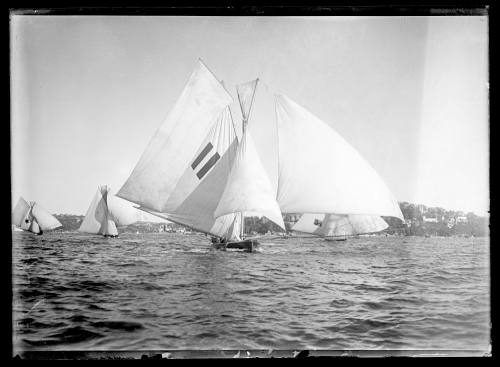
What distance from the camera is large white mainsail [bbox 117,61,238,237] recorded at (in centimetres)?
356

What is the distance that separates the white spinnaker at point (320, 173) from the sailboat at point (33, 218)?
1869 mm

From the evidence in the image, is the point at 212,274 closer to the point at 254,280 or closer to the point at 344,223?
the point at 254,280

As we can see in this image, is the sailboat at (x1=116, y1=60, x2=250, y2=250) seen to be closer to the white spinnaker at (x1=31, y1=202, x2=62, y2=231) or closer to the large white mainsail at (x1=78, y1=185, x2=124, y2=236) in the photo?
the large white mainsail at (x1=78, y1=185, x2=124, y2=236)

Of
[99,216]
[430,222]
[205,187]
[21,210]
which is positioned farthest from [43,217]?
[430,222]

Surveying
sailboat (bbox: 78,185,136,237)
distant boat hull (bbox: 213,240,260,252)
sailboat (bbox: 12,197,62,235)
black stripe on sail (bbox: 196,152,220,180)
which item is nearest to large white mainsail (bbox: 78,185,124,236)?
sailboat (bbox: 78,185,136,237)

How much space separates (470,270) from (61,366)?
10.7ft

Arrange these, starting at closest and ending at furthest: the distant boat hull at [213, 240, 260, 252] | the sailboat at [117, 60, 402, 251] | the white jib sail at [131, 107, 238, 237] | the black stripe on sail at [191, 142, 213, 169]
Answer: the sailboat at [117, 60, 402, 251] < the white jib sail at [131, 107, 238, 237] < the distant boat hull at [213, 240, 260, 252] < the black stripe on sail at [191, 142, 213, 169]

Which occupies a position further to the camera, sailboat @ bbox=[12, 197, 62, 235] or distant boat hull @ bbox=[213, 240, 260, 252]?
distant boat hull @ bbox=[213, 240, 260, 252]

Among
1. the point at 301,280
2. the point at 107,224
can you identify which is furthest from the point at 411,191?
the point at 107,224

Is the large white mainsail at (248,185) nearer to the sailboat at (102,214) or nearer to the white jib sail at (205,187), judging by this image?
the white jib sail at (205,187)

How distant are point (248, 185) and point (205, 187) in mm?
496

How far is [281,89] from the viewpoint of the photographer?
Answer: 342 centimetres

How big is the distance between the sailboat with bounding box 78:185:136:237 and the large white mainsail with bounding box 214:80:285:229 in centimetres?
101

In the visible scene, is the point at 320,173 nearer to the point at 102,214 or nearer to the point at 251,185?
the point at 251,185
